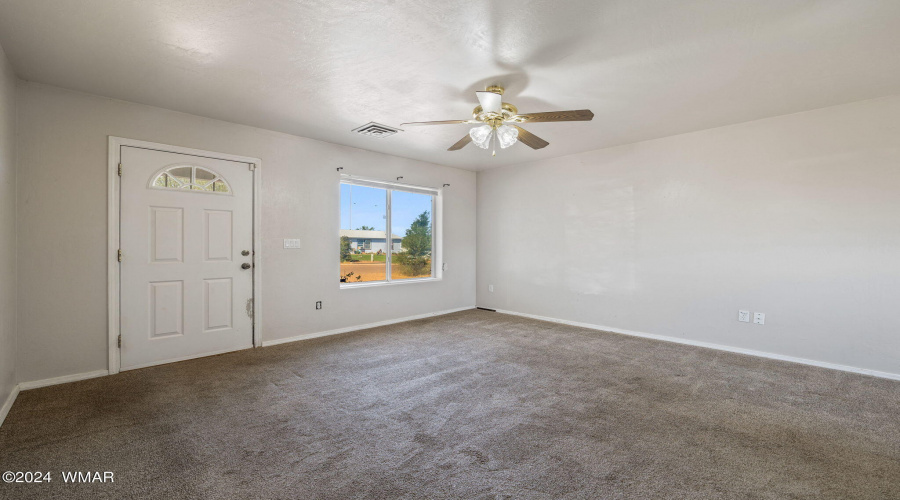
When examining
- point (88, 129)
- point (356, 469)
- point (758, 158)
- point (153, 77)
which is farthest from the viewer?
point (758, 158)

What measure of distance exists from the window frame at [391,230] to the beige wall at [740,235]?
1530 mm

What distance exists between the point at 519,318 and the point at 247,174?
13.6ft

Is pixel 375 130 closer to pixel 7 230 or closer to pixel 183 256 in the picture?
pixel 183 256

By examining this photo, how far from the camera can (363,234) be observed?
5289 millimetres

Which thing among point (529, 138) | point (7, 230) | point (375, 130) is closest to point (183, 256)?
point (7, 230)

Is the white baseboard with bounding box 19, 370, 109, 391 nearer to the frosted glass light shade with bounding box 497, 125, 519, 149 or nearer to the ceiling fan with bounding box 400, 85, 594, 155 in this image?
the ceiling fan with bounding box 400, 85, 594, 155

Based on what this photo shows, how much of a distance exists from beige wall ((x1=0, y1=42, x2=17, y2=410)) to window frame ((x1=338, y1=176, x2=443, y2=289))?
109 inches

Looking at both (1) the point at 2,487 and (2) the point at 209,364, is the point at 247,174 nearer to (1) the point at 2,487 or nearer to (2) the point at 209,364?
(2) the point at 209,364

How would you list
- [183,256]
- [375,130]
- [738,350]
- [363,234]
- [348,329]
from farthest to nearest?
[363,234], [348,329], [375,130], [738,350], [183,256]

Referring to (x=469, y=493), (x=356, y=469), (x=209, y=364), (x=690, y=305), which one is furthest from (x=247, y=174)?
(x=690, y=305)

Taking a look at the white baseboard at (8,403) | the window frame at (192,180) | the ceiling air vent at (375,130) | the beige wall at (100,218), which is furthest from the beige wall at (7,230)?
the ceiling air vent at (375,130)

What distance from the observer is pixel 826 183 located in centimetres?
360

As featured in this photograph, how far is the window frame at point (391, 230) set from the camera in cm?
518

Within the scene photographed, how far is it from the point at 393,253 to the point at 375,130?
2.00 m
